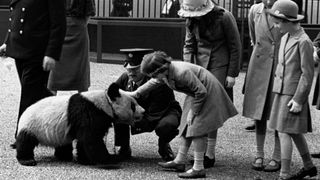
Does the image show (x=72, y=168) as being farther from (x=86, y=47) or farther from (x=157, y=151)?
(x=86, y=47)

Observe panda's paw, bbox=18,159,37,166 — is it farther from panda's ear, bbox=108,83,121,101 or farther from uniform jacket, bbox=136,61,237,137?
uniform jacket, bbox=136,61,237,137

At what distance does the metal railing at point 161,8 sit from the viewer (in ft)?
51.5

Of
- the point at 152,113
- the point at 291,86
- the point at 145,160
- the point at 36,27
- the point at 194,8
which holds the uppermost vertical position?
the point at 194,8

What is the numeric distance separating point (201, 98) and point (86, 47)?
8.94 ft

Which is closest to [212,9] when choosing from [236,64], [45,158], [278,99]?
[236,64]

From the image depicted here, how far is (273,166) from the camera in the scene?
7457mm

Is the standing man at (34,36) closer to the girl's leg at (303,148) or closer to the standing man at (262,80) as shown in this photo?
the standing man at (262,80)

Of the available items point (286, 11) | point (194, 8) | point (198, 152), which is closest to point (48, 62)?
point (194, 8)

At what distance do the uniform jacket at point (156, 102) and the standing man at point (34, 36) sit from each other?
90 cm

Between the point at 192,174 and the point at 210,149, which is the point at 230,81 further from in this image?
the point at 192,174

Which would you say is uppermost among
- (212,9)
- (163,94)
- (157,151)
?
(212,9)

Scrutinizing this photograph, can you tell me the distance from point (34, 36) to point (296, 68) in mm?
2637

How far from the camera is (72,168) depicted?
7.32 m

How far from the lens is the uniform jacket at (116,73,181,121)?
302 inches
